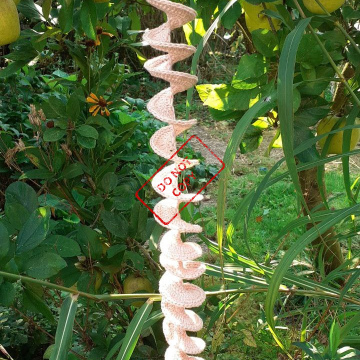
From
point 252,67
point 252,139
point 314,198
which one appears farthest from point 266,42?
point 314,198

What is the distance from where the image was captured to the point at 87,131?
1.06 meters

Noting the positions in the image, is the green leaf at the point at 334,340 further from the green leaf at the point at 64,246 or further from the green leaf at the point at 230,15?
the green leaf at the point at 230,15

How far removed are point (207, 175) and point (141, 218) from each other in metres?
2.52

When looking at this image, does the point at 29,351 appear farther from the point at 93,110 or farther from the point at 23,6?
the point at 23,6

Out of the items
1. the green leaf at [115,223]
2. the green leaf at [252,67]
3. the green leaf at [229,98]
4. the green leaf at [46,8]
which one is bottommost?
the green leaf at [115,223]

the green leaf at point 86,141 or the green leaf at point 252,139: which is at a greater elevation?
the green leaf at point 86,141

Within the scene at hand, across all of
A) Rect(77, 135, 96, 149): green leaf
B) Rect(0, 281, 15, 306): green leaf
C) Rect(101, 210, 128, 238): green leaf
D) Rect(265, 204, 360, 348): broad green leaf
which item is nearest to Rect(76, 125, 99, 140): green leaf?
Rect(77, 135, 96, 149): green leaf

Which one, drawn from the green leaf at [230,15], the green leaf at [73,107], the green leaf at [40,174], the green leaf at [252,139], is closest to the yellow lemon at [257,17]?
the green leaf at [230,15]

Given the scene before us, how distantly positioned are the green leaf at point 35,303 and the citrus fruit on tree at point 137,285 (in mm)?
238

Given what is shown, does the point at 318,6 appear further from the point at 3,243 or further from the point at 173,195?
Answer: the point at 3,243

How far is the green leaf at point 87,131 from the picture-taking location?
3.46 ft

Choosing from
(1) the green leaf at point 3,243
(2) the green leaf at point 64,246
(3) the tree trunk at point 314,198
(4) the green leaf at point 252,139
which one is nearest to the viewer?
(1) the green leaf at point 3,243

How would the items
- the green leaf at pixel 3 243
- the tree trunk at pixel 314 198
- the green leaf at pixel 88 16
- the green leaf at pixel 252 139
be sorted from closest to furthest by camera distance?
the green leaf at pixel 3 243, the green leaf at pixel 88 16, the green leaf at pixel 252 139, the tree trunk at pixel 314 198

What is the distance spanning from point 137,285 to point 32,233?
0.33m
